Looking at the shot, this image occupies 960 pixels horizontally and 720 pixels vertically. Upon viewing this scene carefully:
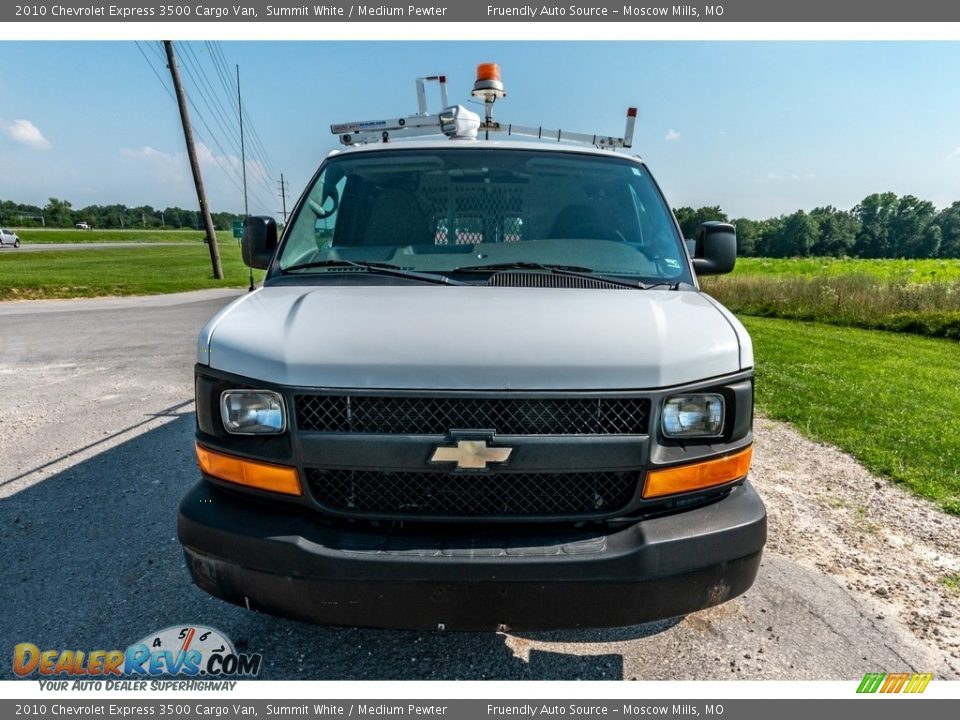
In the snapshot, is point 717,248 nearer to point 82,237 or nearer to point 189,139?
point 189,139

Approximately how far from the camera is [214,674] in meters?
2.46

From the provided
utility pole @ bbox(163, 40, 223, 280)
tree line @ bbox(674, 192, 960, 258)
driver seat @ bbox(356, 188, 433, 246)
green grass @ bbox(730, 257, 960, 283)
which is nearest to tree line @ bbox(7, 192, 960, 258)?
tree line @ bbox(674, 192, 960, 258)

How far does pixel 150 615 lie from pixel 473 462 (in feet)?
6.41

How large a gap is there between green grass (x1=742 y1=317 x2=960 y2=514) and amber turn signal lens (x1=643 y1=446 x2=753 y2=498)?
9.67 feet

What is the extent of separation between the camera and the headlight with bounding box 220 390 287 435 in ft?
6.77

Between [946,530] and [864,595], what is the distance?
127cm

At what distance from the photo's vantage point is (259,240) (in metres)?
3.35

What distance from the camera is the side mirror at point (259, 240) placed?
3.29m

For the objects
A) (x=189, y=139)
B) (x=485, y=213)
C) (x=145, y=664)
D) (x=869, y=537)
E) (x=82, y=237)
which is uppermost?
(x=189, y=139)

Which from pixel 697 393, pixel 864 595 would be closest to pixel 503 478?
pixel 697 393

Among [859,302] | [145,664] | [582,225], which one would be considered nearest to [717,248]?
[582,225]

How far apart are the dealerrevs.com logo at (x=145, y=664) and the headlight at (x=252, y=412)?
1.12m

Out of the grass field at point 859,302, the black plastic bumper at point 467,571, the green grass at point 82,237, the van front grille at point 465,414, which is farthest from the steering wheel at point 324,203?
the green grass at point 82,237

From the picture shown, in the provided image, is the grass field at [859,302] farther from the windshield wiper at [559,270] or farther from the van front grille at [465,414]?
the van front grille at [465,414]
